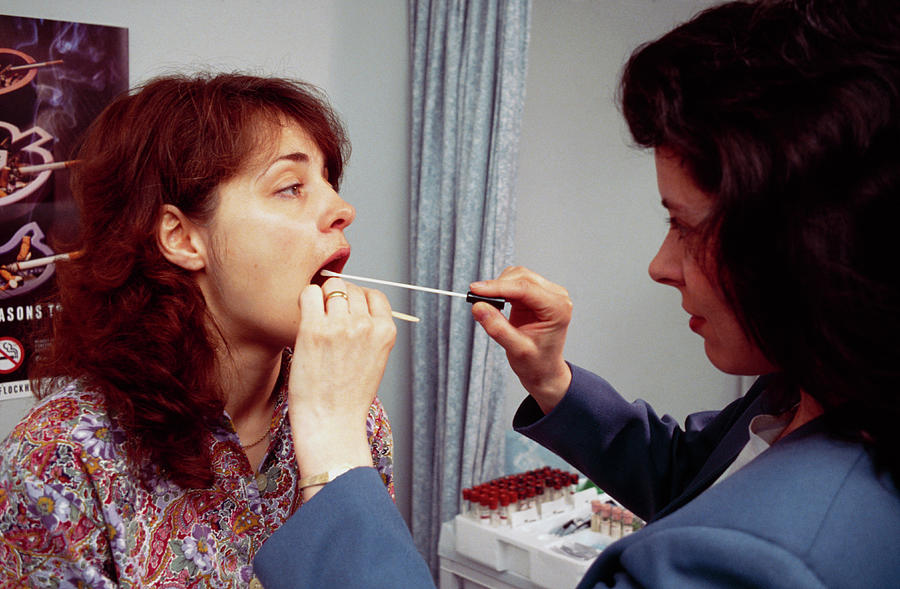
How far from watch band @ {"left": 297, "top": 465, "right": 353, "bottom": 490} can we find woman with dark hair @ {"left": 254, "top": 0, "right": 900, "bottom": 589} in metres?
0.03

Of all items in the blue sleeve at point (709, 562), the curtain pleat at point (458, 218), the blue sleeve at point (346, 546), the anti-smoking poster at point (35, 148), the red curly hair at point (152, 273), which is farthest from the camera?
the curtain pleat at point (458, 218)

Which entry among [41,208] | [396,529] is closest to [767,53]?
[396,529]

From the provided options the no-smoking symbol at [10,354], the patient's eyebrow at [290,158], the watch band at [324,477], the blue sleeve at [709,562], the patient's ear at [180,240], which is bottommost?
the no-smoking symbol at [10,354]

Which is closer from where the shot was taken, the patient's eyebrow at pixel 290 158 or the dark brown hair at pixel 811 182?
the dark brown hair at pixel 811 182

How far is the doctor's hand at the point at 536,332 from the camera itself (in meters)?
1.12

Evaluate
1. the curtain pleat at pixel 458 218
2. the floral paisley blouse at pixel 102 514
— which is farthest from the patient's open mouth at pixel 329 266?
the curtain pleat at pixel 458 218

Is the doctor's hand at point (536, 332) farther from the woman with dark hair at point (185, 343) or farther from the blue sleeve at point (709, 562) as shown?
the blue sleeve at point (709, 562)

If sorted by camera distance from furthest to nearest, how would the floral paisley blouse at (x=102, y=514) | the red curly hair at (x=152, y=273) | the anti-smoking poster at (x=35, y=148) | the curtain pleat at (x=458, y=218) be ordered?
the curtain pleat at (x=458, y=218) < the anti-smoking poster at (x=35, y=148) < the red curly hair at (x=152, y=273) < the floral paisley blouse at (x=102, y=514)

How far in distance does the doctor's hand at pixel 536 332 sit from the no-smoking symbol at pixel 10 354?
4.92 feet

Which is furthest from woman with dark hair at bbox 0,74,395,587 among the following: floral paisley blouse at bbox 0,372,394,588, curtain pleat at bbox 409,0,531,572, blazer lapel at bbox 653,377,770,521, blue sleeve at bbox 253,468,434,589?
curtain pleat at bbox 409,0,531,572

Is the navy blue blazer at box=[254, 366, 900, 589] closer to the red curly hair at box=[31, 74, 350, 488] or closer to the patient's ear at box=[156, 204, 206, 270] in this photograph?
the red curly hair at box=[31, 74, 350, 488]

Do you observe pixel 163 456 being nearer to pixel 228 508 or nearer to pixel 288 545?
pixel 228 508

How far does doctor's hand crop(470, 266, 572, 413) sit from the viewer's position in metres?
1.12

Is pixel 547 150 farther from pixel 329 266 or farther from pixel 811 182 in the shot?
pixel 811 182
